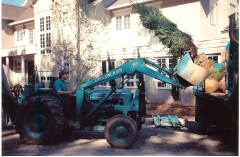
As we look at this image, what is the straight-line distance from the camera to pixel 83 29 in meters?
14.4

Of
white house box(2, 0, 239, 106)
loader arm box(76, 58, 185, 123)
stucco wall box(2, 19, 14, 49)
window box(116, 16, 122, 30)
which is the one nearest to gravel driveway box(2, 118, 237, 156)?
loader arm box(76, 58, 185, 123)

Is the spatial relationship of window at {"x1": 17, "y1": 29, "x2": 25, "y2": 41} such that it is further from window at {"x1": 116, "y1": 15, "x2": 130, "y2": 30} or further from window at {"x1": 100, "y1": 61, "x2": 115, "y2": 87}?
window at {"x1": 100, "y1": 61, "x2": 115, "y2": 87}

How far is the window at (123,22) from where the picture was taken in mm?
17619

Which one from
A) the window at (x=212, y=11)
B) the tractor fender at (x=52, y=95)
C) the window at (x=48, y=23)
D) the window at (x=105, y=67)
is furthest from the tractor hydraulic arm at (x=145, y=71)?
the window at (x=48, y=23)

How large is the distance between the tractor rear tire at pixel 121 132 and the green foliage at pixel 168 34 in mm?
7437

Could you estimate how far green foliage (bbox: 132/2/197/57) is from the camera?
12.8 m

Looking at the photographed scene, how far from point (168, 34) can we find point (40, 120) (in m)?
8.67

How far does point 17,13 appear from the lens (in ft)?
78.7

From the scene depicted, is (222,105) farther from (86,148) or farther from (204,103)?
(86,148)

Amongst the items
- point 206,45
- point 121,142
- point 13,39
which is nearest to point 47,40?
point 13,39

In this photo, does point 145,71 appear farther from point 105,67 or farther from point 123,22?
point 123,22

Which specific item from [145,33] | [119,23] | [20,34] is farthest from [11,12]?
[145,33]

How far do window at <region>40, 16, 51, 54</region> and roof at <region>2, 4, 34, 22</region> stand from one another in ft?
9.55

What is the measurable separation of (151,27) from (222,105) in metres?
9.24
